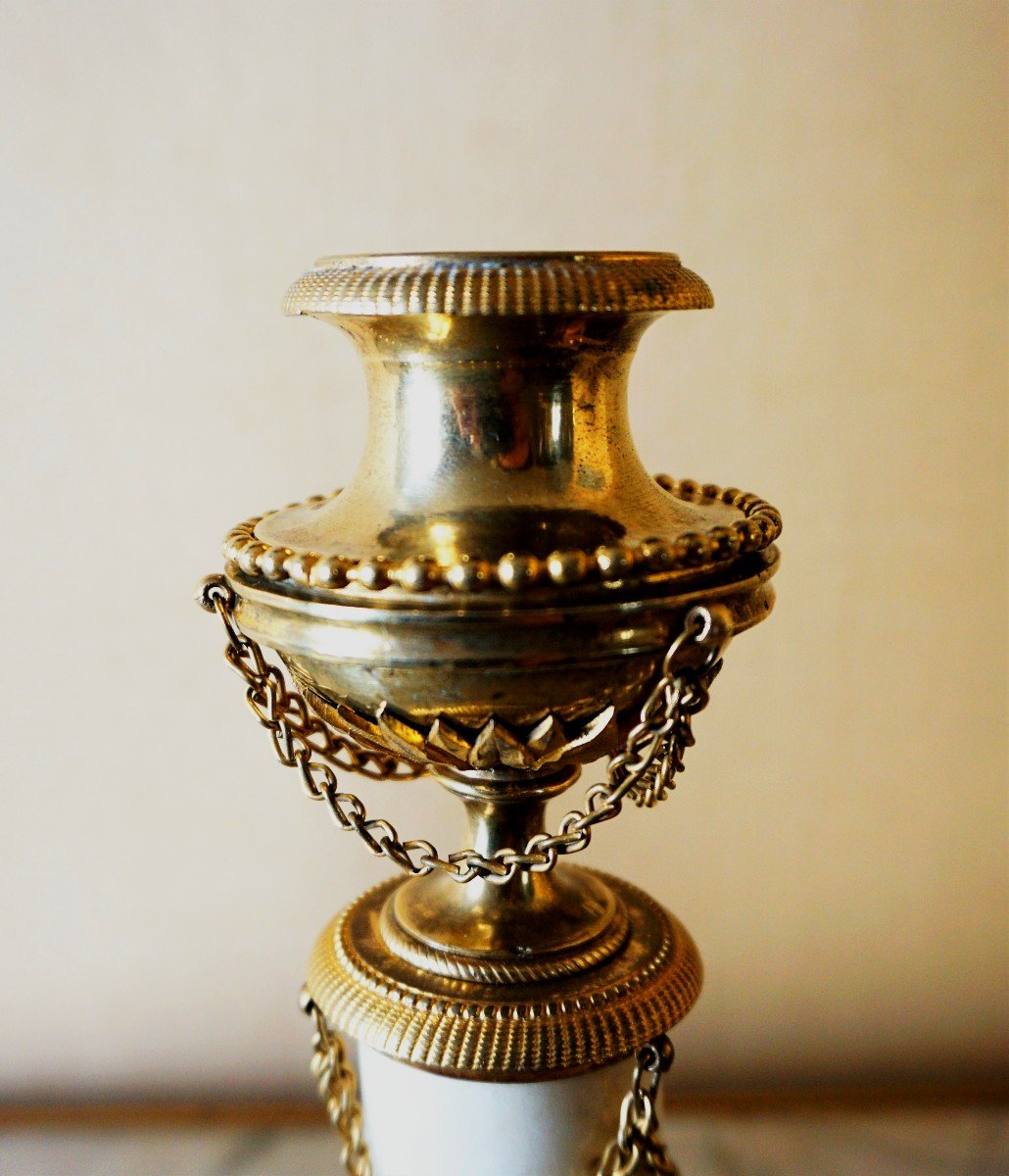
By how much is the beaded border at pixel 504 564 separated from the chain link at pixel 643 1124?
1.19 feet

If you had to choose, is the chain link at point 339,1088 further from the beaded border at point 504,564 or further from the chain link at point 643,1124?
the beaded border at point 504,564

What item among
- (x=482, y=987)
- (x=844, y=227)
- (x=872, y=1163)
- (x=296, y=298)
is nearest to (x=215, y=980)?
(x=482, y=987)

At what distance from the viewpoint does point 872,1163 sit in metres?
1.20

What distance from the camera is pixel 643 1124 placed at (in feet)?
2.80

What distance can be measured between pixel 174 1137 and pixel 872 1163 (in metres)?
0.71

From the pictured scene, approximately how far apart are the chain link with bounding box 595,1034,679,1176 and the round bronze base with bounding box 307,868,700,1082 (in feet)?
0.08

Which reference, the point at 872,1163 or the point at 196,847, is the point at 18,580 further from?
the point at 872,1163

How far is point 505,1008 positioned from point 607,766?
19 cm

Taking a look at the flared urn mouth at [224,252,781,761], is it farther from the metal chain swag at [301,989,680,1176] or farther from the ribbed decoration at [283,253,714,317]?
the metal chain swag at [301,989,680,1176]

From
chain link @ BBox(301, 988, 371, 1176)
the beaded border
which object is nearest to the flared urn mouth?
the beaded border

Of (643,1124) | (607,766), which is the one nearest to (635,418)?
(607,766)

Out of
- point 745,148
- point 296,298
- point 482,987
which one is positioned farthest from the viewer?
point 745,148

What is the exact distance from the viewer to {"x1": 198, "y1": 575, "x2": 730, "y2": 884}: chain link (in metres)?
0.71

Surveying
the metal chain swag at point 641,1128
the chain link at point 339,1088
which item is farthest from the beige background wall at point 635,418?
the metal chain swag at point 641,1128
